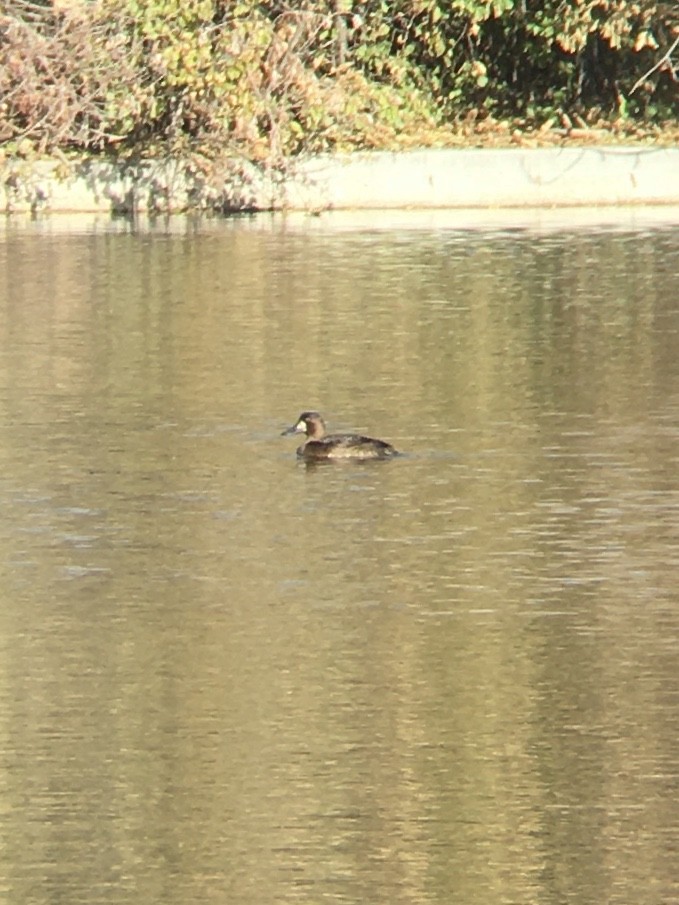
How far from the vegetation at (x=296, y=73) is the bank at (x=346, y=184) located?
1.11 feet

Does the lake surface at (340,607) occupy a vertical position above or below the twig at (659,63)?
below

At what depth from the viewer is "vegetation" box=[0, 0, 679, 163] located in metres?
28.5

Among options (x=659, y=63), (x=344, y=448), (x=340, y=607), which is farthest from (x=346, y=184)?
(x=340, y=607)

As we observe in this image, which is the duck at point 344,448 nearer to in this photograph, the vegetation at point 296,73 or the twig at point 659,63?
the vegetation at point 296,73

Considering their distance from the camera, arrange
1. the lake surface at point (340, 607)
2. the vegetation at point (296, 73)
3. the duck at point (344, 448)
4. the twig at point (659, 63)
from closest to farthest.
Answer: the lake surface at point (340, 607)
the duck at point (344, 448)
the vegetation at point (296, 73)
the twig at point (659, 63)

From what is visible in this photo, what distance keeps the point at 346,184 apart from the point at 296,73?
1.31 metres

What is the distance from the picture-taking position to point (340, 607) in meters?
10.5

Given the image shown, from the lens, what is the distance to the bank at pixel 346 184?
2917 centimetres

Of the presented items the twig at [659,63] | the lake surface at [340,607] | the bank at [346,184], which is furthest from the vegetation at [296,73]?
the lake surface at [340,607]

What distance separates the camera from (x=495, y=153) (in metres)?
29.3

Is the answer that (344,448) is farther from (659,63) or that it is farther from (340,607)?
(659,63)

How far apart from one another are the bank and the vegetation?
1.11 ft

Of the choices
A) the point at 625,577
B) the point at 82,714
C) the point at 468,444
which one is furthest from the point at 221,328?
the point at 82,714

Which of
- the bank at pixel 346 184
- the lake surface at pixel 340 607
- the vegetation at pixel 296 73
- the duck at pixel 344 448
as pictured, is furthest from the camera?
the bank at pixel 346 184
